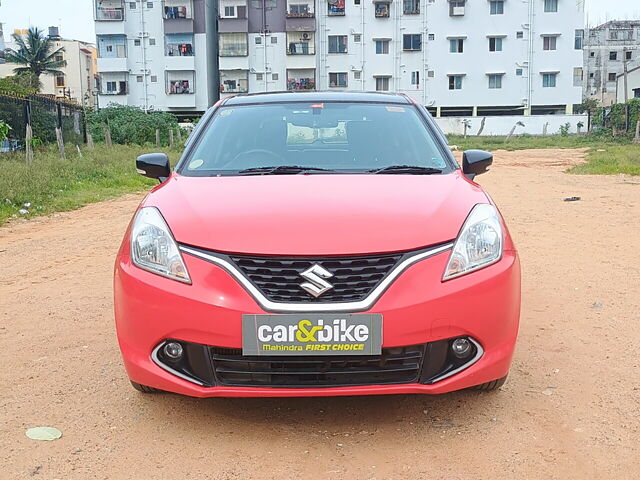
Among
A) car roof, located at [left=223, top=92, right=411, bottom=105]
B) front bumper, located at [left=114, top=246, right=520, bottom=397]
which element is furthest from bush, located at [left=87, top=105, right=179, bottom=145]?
front bumper, located at [left=114, top=246, right=520, bottom=397]

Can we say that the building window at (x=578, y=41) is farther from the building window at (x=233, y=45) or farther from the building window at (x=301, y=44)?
the building window at (x=233, y=45)

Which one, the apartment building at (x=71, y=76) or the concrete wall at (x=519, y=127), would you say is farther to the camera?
the apartment building at (x=71, y=76)

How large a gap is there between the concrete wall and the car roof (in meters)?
49.2

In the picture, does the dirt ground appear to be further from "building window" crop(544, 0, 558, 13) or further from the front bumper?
"building window" crop(544, 0, 558, 13)

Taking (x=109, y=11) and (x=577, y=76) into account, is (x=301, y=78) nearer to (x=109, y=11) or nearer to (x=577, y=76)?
(x=109, y=11)

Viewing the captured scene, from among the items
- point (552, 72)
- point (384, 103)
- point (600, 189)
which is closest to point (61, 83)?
point (552, 72)

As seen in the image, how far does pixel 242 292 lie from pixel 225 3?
179 feet

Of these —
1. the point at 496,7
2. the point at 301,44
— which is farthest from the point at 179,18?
the point at 496,7

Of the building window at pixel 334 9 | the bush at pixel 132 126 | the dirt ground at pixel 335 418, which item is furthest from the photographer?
the building window at pixel 334 9

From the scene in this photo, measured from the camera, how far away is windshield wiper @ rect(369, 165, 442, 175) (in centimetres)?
366

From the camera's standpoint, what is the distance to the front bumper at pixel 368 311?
2.69m

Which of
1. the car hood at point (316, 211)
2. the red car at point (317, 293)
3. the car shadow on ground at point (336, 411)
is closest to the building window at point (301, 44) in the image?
the car hood at point (316, 211)

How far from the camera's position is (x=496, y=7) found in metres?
53.1

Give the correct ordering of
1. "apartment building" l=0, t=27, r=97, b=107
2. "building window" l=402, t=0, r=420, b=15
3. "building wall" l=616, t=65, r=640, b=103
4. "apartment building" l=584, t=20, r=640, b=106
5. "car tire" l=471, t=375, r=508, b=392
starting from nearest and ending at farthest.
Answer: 1. "car tire" l=471, t=375, r=508, b=392
2. "building window" l=402, t=0, r=420, b=15
3. "building wall" l=616, t=65, r=640, b=103
4. "apartment building" l=0, t=27, r=97, b=107
5. "apartment building" l=584, t=20, r=640, b=106
